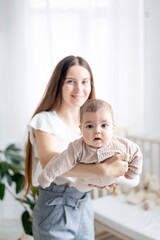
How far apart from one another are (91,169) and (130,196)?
4.32 feet

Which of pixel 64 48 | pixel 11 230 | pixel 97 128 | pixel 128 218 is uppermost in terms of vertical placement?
pixel 64 48

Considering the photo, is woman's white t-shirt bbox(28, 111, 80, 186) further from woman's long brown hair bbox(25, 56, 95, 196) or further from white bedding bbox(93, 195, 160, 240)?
white bedding bbox(93, 195, 160, 240)

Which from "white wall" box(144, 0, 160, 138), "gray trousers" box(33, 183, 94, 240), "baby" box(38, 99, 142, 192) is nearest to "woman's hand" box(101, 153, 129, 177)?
"baby" box(38, 99, 142, 192)

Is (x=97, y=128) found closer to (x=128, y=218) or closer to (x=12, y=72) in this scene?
(x=128, y=218)

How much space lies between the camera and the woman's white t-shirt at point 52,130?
1104 mm

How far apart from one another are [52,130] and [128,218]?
0.98 metres

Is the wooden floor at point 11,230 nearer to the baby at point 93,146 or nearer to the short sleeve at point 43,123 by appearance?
the short sleeve at point 43,123

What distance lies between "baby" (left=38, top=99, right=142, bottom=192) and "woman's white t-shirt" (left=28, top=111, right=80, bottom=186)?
21 cm

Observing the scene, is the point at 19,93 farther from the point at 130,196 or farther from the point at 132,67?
the point at 130,196

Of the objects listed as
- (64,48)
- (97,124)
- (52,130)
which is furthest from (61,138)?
(64,48)

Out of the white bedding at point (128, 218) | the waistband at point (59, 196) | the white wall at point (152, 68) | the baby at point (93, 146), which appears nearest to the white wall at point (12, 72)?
the white bedding at point (128, 218)

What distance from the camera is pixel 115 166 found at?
86 cm

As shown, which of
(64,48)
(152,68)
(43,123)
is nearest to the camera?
(43,123)

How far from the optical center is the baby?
85cm
